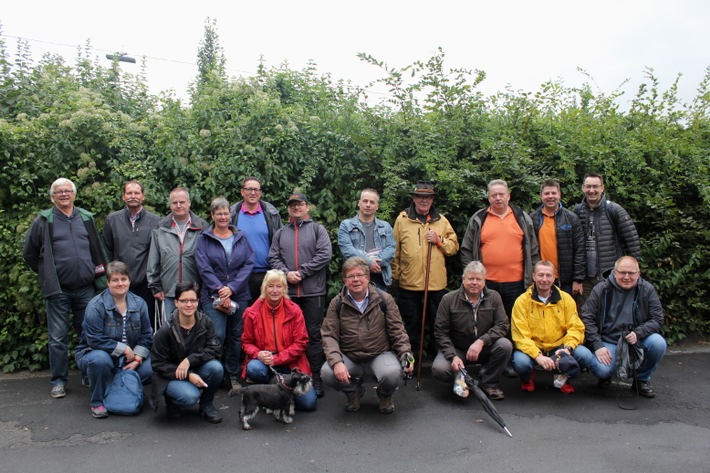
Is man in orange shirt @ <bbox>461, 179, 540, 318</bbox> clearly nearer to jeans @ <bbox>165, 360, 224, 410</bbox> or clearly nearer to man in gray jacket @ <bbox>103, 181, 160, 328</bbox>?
jeans @ <bbox>165, 360, 224, 410</bbox>

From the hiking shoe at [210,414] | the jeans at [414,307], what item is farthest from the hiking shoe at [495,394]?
the hiking shoe at [210,414]

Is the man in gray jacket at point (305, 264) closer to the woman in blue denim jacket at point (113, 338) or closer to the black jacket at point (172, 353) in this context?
the black jacket at point (172, 353)

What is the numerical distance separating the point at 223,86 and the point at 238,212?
2574mm

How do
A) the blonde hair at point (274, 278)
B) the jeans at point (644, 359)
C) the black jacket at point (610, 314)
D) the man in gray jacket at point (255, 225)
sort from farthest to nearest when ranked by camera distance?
the man in gray jacket at point (255, 225), the black jacket at point (610, 314), the jeans at point (644, 359), the blonde hair at point (274, 278)

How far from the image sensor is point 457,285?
691cm

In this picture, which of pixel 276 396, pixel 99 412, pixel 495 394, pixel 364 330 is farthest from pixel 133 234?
pixel 495 394

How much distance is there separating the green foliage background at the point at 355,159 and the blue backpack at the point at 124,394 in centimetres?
184

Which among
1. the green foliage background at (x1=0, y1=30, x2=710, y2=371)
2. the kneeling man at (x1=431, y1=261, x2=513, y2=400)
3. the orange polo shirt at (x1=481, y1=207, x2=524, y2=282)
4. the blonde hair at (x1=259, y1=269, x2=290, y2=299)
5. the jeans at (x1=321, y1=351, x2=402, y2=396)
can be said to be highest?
the green foliage background at (x1=0, y1=30, x2=710, y2=371)

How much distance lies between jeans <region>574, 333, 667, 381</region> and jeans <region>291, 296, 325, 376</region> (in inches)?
100

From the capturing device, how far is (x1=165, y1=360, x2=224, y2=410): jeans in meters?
4.82

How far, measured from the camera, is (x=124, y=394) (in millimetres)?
5020

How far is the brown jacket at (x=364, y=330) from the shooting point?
5.21m

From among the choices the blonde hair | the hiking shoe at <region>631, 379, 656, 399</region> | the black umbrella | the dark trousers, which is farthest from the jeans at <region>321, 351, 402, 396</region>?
the hiking shoe at <region>631, 379, 656, 399</region>

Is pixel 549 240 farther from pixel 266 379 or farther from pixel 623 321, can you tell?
pixel 266 379
